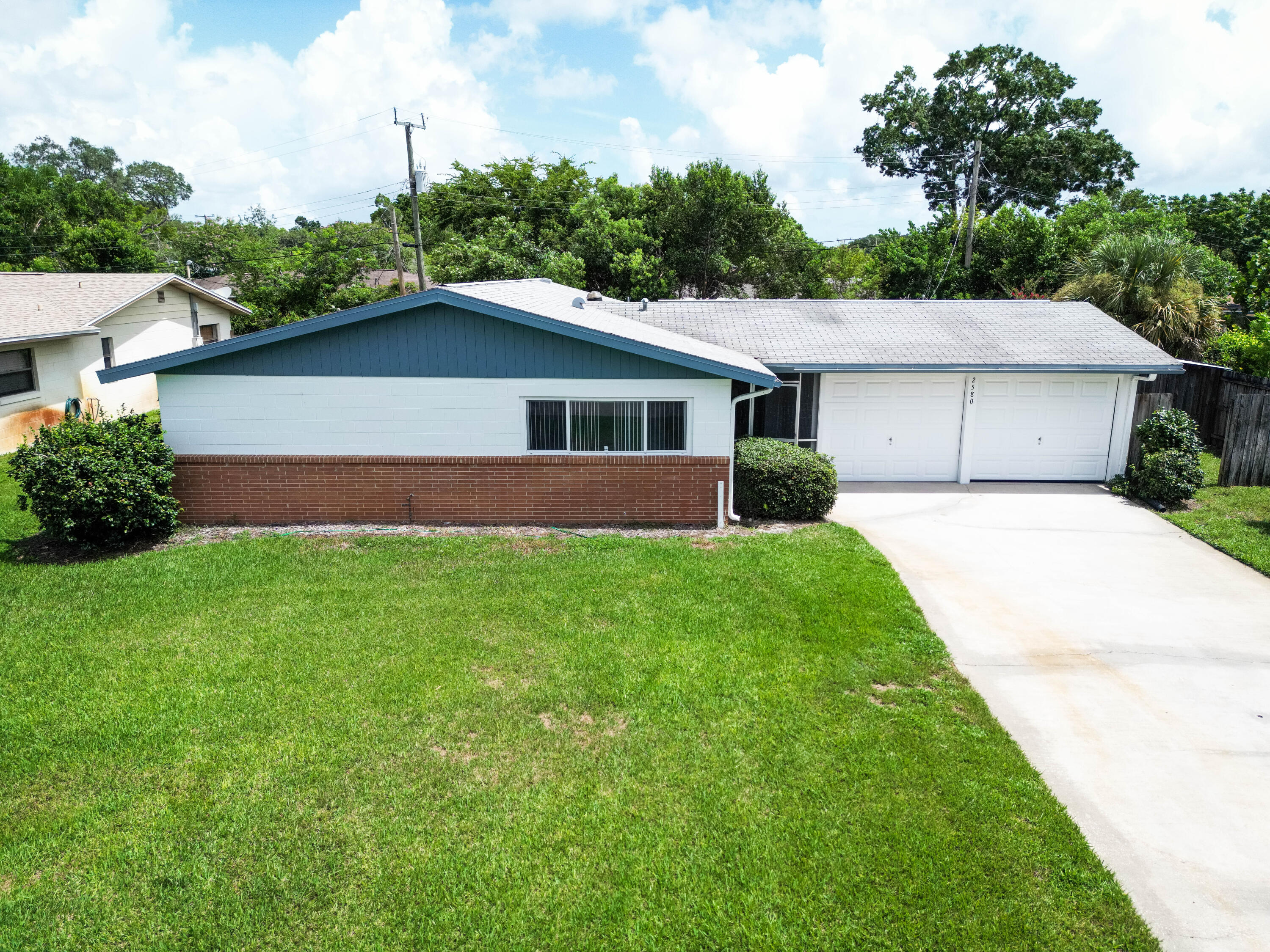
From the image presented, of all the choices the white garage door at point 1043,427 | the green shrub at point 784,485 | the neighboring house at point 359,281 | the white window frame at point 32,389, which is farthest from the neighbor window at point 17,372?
the white garage door at point 1043,427

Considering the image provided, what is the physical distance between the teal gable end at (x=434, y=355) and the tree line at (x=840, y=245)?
13.9 metres

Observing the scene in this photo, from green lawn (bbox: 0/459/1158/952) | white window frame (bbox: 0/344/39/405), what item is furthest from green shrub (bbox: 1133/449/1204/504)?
white window frame (bbox: 0/344/39/405)

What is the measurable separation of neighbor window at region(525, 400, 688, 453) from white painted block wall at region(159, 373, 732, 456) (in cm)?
13

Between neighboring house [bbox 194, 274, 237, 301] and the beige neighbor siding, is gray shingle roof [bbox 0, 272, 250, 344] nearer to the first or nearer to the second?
the beige neighbor siding

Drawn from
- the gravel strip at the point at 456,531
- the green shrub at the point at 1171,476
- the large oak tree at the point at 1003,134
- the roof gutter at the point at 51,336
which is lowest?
the gravel strip at the point at 456,531

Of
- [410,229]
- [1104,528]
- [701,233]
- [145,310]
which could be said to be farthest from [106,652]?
[410,229]

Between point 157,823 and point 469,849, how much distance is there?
7.16 ft

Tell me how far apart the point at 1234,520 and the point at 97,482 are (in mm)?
16777

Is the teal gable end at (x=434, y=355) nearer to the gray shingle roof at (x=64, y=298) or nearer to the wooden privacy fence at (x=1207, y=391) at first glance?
the gray shingle roof at (x=64, y=298)

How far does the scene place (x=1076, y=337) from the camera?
15898 mm

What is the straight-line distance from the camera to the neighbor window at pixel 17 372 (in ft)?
61.2

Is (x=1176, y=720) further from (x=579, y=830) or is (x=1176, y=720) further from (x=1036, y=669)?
(x=579, y=830)

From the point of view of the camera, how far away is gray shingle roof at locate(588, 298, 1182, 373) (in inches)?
581

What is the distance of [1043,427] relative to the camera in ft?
50.8
